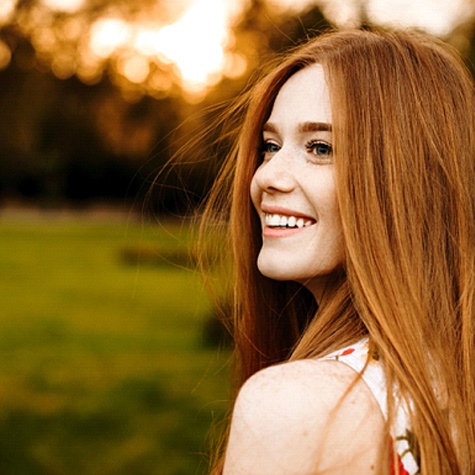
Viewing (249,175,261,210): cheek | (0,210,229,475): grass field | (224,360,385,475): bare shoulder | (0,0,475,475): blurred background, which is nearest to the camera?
(224,360,385,475): bare shoulder

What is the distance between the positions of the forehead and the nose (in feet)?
0.29

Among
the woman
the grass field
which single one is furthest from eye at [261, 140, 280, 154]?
the grass field

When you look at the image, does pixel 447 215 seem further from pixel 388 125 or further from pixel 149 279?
pixel 149 279

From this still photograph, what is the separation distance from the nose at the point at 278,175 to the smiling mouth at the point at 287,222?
0.19ft

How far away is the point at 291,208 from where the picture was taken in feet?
5.92

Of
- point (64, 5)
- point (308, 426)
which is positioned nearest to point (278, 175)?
point (308, 426)

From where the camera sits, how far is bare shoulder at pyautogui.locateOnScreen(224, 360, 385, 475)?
143 centimetres

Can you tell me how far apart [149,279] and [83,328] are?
8.53m

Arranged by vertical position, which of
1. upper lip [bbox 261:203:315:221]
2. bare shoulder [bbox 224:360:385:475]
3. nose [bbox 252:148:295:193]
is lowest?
bare shoulder [bbox 224:360:385:475]

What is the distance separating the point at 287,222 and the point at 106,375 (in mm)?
8347

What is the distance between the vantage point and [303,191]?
1793 mm

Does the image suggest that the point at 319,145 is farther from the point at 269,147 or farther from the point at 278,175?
the point at 269,147

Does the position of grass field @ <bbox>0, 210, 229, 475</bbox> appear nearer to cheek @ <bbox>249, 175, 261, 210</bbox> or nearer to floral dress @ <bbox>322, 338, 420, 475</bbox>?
cheek @ <bbox>249, 175, 261, 210</bbox>

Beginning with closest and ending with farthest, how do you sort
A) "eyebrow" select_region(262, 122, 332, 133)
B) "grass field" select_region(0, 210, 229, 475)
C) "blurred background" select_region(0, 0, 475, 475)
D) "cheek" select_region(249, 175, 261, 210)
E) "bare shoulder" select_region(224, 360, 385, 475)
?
"bare shoulder" select_region(224, 360, 385, 475)
"eyebrow" select_region(262, 122, 332, 133)
"cheek" select_region(249, 175, 261, 210)
"blurred background" select_region(0, 0, 475, 475)
"grass field" select_region(0, 210, 229, 475)
